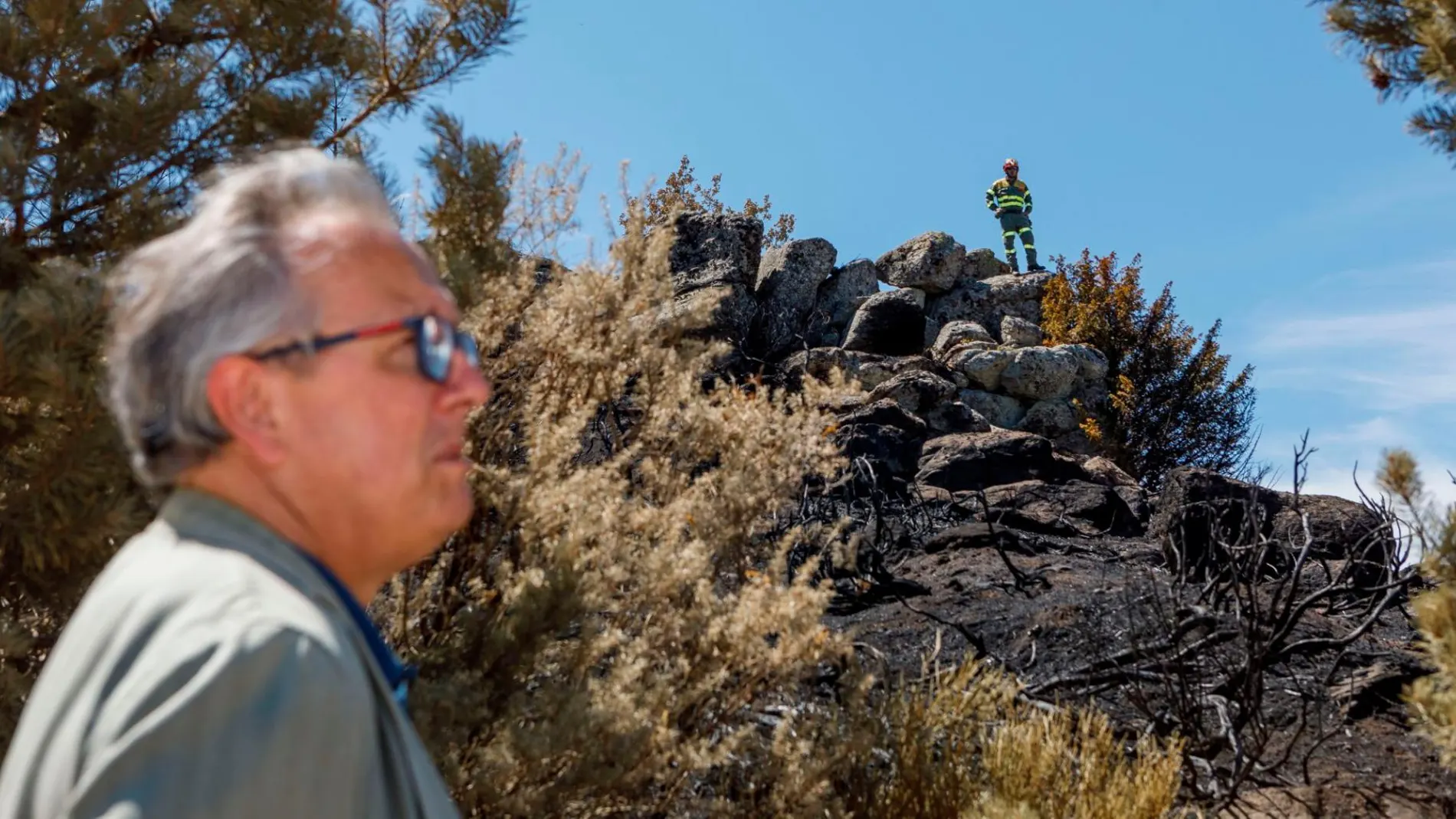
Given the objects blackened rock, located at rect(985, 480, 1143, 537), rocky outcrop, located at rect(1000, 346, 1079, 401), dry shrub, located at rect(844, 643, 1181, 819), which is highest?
rocky outcrop, located at rect(1000, 346, 1079, 401)

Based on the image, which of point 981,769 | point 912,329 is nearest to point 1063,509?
point 981,769

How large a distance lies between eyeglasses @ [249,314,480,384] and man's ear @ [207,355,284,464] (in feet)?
0.07

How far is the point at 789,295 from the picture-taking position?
23906mm

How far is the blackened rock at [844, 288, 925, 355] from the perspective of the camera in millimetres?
24266

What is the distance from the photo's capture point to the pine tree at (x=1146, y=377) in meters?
26.6

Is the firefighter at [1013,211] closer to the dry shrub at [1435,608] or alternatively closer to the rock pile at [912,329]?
the rock pile at [912,329]

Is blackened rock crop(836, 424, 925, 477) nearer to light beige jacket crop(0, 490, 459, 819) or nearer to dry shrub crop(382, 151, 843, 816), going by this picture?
dry shrub crop(382, 151, 843, 816)

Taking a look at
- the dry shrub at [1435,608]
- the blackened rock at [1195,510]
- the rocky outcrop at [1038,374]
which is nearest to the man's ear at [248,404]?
the dry shrub at [1435,608]

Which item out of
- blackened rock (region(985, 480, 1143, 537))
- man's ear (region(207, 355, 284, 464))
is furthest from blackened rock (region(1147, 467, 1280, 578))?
man's ear (region(207, 355, 284, 464))

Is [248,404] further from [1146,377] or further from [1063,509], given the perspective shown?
[1146,377]

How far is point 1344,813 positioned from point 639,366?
11.5 feet

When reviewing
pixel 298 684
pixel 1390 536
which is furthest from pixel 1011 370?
pixel 298 684

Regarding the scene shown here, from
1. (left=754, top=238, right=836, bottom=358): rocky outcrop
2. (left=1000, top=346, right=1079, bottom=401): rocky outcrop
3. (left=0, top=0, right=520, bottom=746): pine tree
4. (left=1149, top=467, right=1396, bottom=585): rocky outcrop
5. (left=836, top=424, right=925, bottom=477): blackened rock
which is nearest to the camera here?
(left=0, top=0, right=520, bottom=746): pine tree

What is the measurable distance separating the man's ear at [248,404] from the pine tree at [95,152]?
6.85ft
